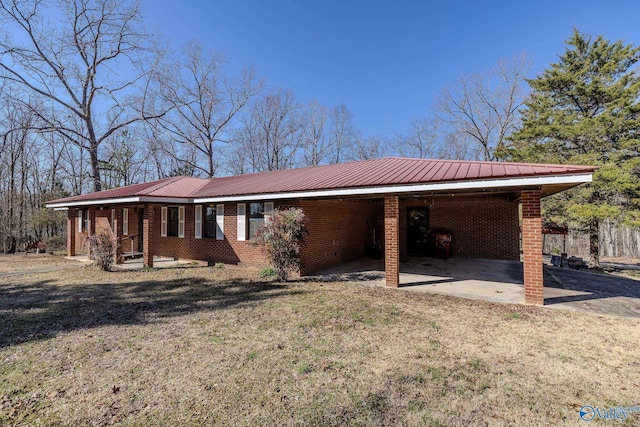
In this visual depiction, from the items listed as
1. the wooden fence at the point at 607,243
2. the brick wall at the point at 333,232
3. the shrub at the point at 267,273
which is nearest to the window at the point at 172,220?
the shrub at the point at 267,273

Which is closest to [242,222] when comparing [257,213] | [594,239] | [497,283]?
[257,213]

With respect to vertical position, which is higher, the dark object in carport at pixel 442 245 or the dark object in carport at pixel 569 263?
the dark object in carport at pixel 442 245

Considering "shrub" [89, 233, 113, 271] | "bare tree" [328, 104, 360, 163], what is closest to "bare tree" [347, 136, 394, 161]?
"bare tree" [328, 104, 360, 163]

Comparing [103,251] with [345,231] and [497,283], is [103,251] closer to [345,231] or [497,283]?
[345,231]

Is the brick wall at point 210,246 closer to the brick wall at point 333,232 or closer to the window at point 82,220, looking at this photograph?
the brick wall at point 333,232

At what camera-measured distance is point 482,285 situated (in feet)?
25.9

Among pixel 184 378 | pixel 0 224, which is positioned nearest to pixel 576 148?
pixel 184 378

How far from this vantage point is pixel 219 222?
1161 cm

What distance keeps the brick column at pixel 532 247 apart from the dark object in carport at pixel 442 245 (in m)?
6.21

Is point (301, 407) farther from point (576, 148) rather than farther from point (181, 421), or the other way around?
point (576, 148)

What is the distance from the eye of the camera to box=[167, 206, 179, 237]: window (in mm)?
13180

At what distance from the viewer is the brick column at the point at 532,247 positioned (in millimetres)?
6035

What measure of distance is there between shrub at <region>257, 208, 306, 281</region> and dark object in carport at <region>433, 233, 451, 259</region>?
22.6 feet

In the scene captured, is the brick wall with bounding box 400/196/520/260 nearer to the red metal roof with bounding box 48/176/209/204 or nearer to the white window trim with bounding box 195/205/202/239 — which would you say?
the white window trim with bounding box 195/205/202/239
